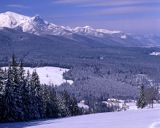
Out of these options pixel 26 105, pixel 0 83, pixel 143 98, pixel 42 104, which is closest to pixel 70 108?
pixel 143 98

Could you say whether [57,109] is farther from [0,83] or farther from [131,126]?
[131,126]

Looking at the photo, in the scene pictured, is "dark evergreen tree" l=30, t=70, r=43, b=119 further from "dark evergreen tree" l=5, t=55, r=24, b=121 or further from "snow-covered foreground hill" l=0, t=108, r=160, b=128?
"snow-covered foreground hill" l=0, t=108, r=160, b=128

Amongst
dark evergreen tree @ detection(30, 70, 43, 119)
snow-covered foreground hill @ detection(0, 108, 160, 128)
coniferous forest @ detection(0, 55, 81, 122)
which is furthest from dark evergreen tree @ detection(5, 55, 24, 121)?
snow-covered foreground hill @ detection(0, 108, 160, 128)

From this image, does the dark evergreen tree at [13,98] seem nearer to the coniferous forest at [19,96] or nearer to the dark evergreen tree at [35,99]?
the coniferous forest at [19,96]

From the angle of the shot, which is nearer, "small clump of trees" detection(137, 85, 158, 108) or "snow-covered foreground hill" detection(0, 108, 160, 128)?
"snow-covered foreground hill" detection(0, 108, 160, 128)

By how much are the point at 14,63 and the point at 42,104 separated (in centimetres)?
880

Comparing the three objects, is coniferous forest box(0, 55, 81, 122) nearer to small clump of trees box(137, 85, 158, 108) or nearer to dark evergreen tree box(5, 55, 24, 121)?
dark evergreen tree box(5, 55, 24, 121)

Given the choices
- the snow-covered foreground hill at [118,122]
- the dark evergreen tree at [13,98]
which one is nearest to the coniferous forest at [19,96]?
the dark evergreen tree at [13,98]

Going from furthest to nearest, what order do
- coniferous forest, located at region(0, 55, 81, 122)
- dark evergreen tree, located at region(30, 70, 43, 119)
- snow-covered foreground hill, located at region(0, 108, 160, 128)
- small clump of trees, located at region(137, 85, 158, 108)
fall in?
1. small clump of trees, located at region(137, 85, 158, 108)
2. dark evergreen tree, located at region(30, 70, 43, 119)
3. coniferous forest, located at region(0, 55, 81, 122)
4. snow-covered foreground hill, located at region(0, 108, 160, 128)

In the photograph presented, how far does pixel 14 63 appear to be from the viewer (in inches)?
2339

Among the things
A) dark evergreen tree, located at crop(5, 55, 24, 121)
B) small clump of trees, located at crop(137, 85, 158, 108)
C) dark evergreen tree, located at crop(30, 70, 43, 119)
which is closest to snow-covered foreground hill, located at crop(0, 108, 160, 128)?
dark evergreen tree, located at crop(5, 55, 24, 121)

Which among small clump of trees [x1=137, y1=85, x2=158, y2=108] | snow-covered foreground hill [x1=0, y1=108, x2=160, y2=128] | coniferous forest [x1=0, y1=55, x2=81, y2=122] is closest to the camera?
snow-covered foreground hill [x1=0, y1=108, x2=160, y2=128]

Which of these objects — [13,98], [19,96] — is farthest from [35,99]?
[13,98]

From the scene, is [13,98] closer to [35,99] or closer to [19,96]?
[19,96]
